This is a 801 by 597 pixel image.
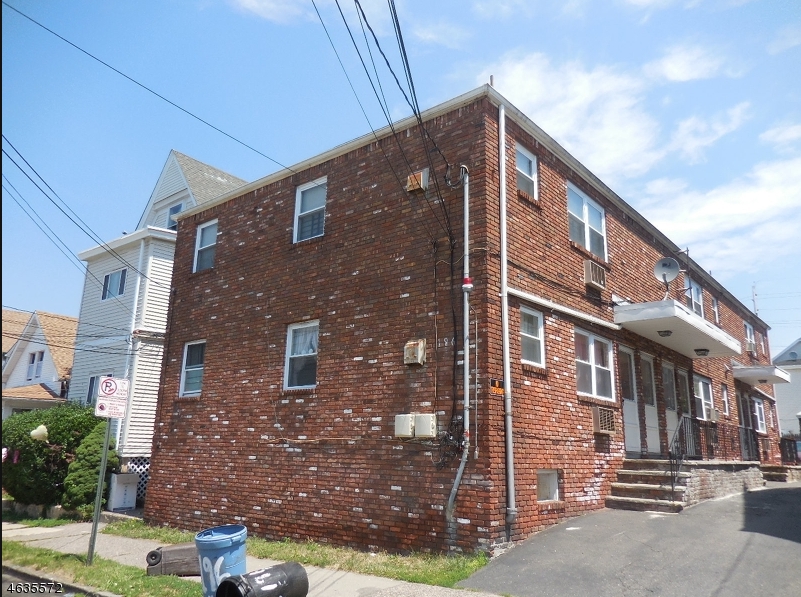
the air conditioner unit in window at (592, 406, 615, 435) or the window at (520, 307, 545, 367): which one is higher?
the window at (520, 307, 545, 367)

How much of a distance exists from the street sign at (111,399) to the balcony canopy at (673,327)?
907 cm

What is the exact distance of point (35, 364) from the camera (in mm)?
26875

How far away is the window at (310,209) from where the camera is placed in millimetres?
12672

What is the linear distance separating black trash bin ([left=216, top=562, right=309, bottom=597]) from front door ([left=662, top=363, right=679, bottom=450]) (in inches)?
414

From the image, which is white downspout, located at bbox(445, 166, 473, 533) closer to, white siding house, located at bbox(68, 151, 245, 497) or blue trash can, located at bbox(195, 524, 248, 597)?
blue trash can, located at bbox(195, 524, 248, 597)

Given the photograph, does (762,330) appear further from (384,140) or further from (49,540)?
(49,540)

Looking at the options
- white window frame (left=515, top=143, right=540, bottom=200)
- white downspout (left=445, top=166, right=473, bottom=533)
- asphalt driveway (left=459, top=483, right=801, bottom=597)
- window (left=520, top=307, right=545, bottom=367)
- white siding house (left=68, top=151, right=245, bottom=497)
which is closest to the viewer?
asphalt driveway (left=459, top=483, right=801, bottom=597)

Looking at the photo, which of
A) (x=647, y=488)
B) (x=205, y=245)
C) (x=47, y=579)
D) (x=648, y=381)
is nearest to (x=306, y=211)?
(x=205, y=245)

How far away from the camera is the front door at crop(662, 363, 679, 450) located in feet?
48.7

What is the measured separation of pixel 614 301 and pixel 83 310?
17653mm

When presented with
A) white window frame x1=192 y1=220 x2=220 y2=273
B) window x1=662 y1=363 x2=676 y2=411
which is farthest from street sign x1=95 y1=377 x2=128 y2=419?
window x1=662 y1=363 x2=676 y2=411

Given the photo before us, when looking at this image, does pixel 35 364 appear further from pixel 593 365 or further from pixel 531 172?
pixel 593 365

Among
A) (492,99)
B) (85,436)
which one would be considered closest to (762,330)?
(492,99)

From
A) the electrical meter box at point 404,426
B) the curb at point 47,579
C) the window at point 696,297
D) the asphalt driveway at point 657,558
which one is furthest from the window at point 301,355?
the window at point 696,297
